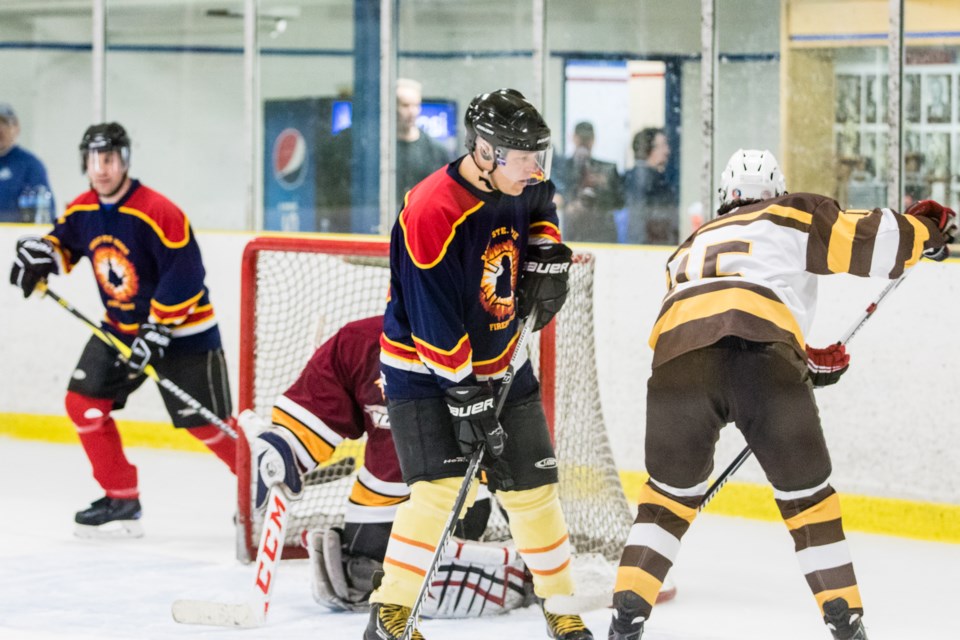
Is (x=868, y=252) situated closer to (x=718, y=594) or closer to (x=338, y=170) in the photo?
(x=718, y=594)

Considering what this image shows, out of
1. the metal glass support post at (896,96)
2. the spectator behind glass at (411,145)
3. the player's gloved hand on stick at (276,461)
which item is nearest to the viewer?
the player's gloved hand on stick at (276,461)

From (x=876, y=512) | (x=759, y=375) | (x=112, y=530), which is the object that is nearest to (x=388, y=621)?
(x=759, y=375)

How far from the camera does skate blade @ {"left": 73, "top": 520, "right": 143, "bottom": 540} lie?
4.21 meters

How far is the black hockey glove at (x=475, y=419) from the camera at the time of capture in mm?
2666

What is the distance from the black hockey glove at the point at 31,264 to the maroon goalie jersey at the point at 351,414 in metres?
1.20

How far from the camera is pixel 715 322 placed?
271 cm

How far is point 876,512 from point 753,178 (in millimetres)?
1848

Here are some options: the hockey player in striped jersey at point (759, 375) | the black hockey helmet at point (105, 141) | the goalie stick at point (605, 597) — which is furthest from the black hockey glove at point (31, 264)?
the hockey player in striped jersey at point (759, 375)

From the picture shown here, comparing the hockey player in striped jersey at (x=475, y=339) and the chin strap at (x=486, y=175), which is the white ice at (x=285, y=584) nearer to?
the hockey player in striped jersey at (x=475, y=339)

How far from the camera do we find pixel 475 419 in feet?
8.78

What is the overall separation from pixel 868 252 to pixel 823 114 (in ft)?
6.87

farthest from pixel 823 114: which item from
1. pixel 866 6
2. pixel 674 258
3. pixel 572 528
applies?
pixel 674 258

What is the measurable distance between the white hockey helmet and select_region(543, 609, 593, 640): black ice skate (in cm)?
88

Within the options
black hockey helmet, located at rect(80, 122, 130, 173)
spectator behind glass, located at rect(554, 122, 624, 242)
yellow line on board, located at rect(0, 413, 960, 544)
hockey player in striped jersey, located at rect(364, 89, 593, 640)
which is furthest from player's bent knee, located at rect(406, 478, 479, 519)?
spectator behind glass, located at rect(554, 122, 624, 242)
